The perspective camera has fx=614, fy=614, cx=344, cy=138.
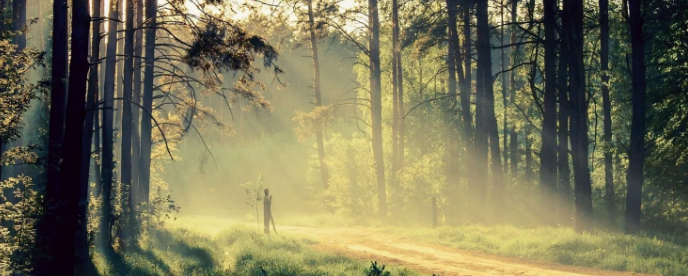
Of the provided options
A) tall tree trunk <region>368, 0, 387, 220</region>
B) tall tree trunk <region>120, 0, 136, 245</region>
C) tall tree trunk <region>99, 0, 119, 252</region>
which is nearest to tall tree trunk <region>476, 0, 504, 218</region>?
tall tree trunk <region>368, 0, 387, 220</region>

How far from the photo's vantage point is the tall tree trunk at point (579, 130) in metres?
17.9

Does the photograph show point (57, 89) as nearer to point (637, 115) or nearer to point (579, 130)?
point (579, 130)

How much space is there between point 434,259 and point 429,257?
47 cm

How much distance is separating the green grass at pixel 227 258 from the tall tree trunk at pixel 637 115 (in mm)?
9440

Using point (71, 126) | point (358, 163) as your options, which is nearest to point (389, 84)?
point (358, 163)

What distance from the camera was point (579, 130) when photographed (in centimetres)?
1867

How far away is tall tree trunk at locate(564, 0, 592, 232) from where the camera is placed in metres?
17.9

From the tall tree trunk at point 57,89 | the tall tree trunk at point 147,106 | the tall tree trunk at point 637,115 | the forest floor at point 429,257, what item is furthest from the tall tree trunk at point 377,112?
the tall tree trunk at point 57,89

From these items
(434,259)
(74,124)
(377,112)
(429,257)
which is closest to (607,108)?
(377,112)

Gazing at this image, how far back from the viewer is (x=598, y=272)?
1323 centimetres

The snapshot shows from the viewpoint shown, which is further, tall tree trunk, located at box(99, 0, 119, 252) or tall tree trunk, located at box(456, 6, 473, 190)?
tall tree trunk, located at box(456, 6, 473, 190)

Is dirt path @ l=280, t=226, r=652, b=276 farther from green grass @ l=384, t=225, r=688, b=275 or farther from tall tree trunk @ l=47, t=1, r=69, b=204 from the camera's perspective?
tall tree trunk @ l=47, t=1, r=69, b=204

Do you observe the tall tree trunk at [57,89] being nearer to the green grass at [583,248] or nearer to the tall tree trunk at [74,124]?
the tall tree trunk at [74,124]

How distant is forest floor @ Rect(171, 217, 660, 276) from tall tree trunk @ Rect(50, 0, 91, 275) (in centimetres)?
742
